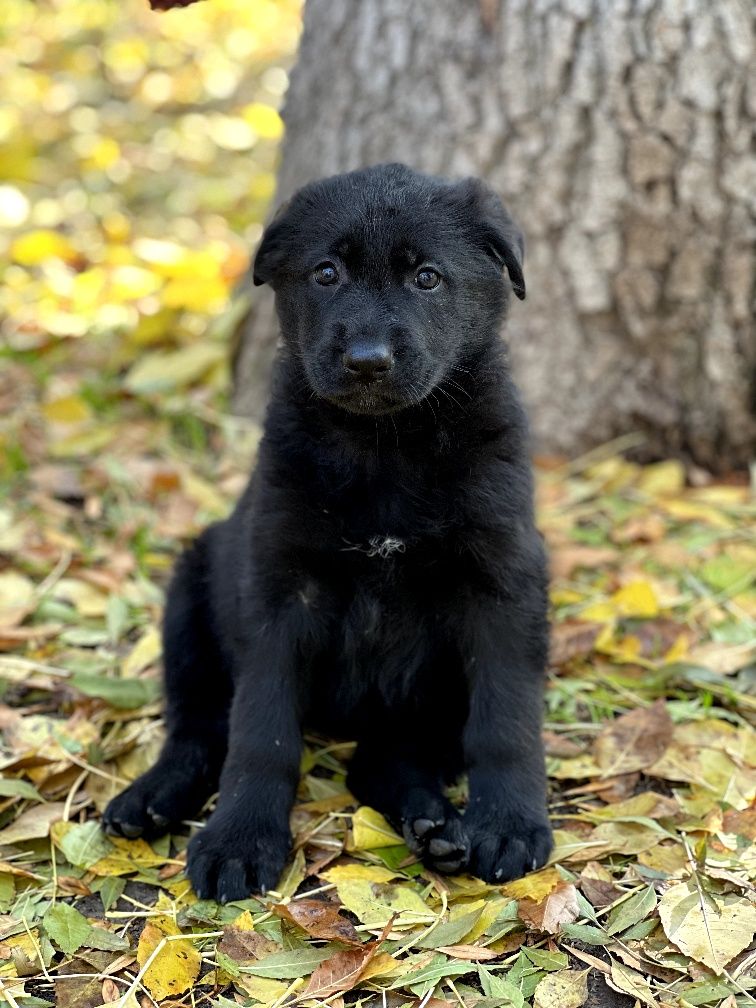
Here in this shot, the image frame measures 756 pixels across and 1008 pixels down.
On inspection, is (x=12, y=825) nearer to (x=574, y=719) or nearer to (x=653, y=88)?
(x=574, y=719)

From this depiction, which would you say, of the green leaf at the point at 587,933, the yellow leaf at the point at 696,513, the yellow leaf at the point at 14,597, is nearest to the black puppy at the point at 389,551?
the green leaf at the point at 587,933

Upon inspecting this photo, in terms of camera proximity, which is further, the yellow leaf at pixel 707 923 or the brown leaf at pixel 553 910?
the brown leaf at pixel 553 910

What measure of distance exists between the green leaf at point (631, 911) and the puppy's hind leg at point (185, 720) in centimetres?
99

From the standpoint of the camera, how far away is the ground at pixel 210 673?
227 cm

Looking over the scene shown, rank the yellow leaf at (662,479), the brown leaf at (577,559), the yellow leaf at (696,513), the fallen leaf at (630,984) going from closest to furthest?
the fallen leaf at (630,984) < the brown leaf at (577,559) < the yellow leaf at (696,513) < the yellow leaf at (662,479)

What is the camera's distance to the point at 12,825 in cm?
274

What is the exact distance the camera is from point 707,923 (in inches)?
90.0

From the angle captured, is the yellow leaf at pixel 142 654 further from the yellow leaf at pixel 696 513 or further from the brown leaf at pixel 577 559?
the yellow leaf at pixel 696 513

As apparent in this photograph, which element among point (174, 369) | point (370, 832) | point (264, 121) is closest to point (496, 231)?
point (370, 832)

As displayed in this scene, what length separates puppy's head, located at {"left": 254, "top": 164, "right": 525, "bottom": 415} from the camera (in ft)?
8.44

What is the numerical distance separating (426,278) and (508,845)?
4.07 feet

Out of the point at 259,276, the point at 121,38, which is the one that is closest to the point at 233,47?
the point at 121,38

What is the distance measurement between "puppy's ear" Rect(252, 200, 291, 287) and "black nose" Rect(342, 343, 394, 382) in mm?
481

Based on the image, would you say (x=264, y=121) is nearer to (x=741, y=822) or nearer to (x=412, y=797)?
(x=412, y=797)
